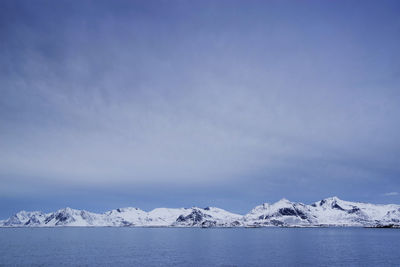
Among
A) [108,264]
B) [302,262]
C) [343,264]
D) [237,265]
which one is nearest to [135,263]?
[108,264]

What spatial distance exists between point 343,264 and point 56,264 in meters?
87.8

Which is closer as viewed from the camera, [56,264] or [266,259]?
[56,264]

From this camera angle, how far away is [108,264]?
313 ft

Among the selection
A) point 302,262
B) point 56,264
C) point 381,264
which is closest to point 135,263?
point 56,264

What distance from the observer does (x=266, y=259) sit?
104750 mm

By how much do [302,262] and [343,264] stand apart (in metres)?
11.9

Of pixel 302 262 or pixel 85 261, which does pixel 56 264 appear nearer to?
pixel 85 261

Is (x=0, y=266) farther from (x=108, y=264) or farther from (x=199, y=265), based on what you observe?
(x=199, y=265)

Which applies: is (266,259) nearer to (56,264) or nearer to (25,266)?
(56,264)

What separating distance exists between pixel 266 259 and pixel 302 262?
38.8 ft

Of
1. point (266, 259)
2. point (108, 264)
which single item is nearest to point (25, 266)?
point (108, 264)

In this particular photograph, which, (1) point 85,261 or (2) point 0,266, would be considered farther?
(1) point 85,261

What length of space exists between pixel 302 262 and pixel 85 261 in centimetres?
6956

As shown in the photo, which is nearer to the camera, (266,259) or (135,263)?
(135,263)
